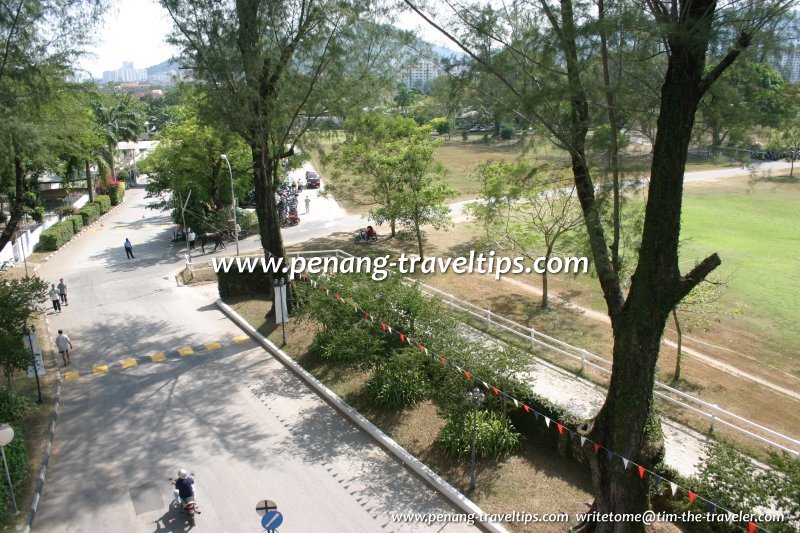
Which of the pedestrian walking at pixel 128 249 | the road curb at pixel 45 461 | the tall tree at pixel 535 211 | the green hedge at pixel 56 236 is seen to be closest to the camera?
the road curb at pixel 45 461

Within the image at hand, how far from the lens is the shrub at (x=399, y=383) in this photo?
14.1 m

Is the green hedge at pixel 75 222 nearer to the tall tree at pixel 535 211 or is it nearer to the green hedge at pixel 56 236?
the green hedge at pixel 56 236

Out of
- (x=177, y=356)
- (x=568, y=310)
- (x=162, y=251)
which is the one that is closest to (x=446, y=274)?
(x=568, y=310)

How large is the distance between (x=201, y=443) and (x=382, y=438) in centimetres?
401

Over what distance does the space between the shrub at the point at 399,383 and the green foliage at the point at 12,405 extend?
26.8 ft

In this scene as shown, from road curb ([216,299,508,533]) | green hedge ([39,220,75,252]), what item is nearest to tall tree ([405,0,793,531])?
road curb ([216,299,508,533])

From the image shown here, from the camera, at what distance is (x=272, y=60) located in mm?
17984

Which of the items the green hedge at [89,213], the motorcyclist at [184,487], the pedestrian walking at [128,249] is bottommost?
the motorcyclist at [184,487]

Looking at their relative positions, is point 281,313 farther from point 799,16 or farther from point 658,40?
point 799,16

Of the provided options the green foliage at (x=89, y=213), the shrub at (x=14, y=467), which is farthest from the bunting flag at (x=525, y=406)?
the green foliage at (x=89, y=213)

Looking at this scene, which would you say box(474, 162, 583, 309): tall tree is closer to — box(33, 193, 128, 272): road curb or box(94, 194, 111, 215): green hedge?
box(33, 193, 128, 272): road curb

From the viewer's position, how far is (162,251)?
101 feet

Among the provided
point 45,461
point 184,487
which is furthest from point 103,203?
point 184,487

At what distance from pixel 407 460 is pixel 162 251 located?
22.9 m
